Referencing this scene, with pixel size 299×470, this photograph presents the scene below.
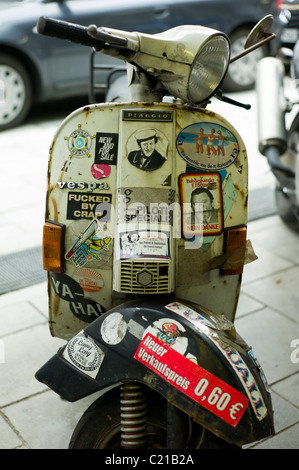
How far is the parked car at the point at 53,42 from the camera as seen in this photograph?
609 centimetres

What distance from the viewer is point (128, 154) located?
2.19 meters

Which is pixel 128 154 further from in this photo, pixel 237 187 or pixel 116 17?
pixel 116 17

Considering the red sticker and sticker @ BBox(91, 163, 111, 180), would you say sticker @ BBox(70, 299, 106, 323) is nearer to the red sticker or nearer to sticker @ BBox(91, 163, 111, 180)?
sticker @ BBox(91, 163, 111, 180)

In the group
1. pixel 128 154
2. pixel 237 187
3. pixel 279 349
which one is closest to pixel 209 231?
pixel 237 187

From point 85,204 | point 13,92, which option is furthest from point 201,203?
point 13,92

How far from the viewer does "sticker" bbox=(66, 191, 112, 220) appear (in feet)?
7.34

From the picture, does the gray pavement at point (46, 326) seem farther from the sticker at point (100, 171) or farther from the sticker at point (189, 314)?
the sticker at point (100, 171)

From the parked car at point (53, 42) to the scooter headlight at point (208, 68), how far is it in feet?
12.1

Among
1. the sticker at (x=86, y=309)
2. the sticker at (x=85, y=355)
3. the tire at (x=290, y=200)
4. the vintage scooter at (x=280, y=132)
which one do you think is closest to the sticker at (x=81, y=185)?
the sticker at (x=86, y=309)

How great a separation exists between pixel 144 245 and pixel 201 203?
1.07 ft

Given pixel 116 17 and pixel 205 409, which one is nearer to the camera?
pixel 205 409

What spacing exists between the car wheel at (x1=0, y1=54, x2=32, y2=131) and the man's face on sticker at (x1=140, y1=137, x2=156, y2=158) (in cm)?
424

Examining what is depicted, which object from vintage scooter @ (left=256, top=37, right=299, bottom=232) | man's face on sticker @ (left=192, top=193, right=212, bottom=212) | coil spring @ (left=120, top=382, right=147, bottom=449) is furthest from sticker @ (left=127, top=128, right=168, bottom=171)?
vintage scooter @ (left=256, top=37, right=299, bottom=232)
